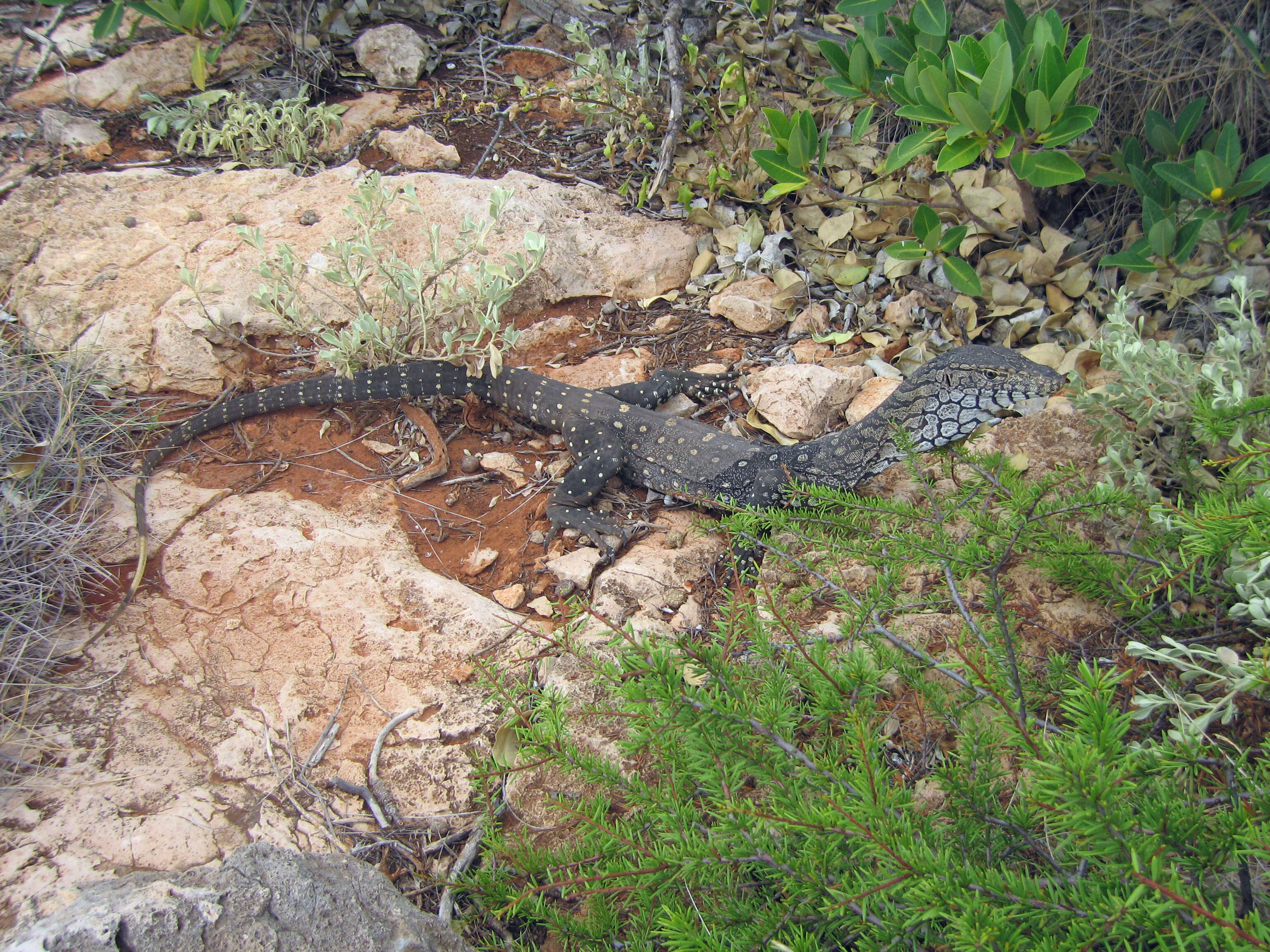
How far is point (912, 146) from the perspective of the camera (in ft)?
14.1

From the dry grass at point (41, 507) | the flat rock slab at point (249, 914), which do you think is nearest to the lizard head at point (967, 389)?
the flat rock slab at point (249, 914)

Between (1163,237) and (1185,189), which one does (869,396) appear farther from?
(1185,189)

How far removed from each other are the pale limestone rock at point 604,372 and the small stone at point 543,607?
6.54 ft

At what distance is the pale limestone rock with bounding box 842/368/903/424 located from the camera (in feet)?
16.3

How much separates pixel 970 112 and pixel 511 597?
11.7 ft

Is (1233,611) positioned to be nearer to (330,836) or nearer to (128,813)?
(330,836)

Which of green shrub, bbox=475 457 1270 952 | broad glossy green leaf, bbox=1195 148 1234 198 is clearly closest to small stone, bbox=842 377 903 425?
broad glossy green leaf, bbox=1195 148 1234 198

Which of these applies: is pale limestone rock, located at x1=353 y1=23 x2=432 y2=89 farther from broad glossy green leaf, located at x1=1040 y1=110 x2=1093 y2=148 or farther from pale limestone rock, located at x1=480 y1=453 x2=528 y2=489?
broad glossy green leaf, located at x1=1040 y1=110 x2=1093 y2=148

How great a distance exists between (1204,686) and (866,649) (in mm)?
1008

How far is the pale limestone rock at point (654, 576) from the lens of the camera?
3.96 m

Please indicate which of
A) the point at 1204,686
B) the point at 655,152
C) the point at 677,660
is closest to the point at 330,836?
the point at 677,660

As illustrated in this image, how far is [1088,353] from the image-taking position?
452 centimetres

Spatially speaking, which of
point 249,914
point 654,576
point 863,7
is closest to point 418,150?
point 863,7

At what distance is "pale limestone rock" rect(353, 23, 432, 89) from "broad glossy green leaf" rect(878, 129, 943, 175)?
537cm
